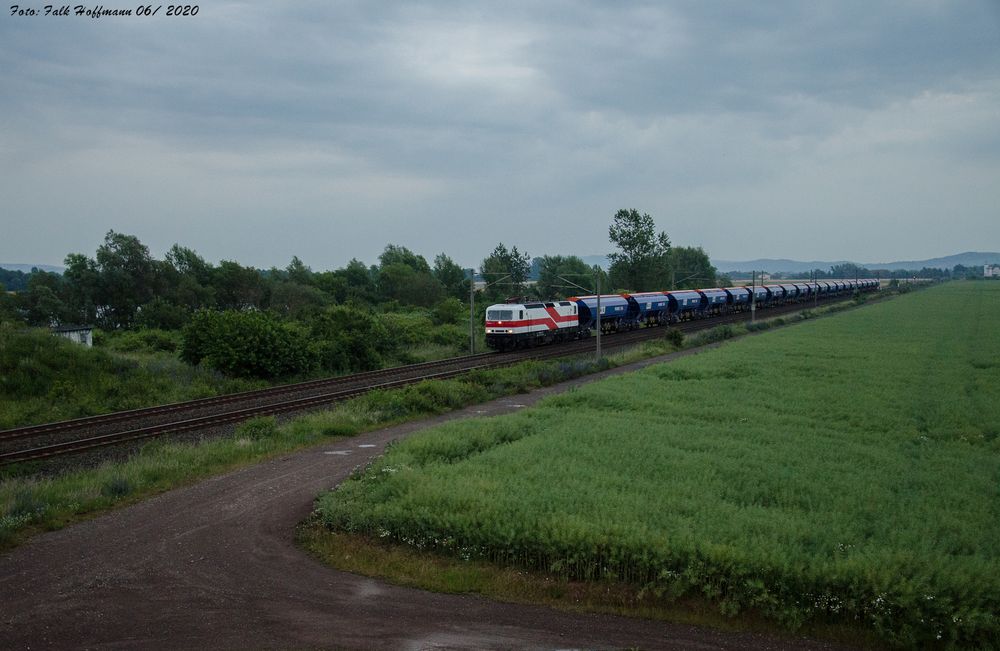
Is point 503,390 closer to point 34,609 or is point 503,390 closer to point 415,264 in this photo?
point 34,609

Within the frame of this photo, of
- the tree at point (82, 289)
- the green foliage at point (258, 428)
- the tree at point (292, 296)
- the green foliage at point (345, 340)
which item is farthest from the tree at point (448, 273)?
the green foliage at point (258, 428)

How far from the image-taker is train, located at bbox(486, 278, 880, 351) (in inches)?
1895

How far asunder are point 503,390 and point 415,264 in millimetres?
107412

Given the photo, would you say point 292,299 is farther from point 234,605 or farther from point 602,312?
point 234,605

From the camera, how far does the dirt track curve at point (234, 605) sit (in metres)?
9.52

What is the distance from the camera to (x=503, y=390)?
32.5m

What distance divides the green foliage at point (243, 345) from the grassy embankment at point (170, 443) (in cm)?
304

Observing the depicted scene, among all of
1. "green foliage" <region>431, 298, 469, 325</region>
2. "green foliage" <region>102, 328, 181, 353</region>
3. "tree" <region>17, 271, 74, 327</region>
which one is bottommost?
"green foliage" <region>102, 328, 181, 353</region>

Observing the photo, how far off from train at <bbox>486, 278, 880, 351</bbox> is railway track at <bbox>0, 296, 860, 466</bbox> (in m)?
4.81

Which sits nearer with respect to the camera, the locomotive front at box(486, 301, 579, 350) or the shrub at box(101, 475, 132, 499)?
the shrub at box(101, 475, 132, 499)

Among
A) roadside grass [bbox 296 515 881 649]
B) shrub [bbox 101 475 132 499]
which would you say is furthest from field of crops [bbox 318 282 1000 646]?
shrub [bbox 101 475 132 499]

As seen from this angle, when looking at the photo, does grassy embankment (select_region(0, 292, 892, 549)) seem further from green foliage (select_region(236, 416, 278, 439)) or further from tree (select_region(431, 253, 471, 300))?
tree (select_region(431, 253, 471, 300))

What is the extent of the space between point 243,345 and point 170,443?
14.1 metres

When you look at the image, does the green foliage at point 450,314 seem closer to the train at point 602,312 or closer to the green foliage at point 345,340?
the train at point 602,312
